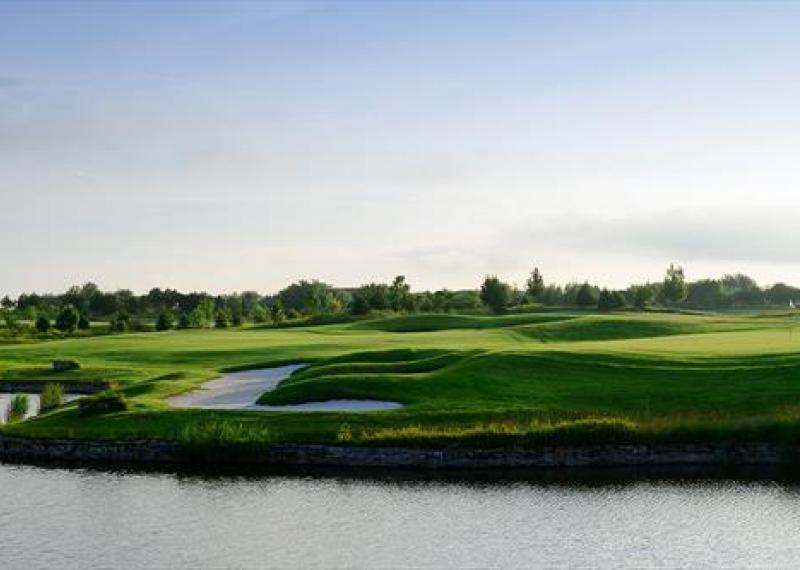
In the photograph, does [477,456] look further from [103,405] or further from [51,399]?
[51,399]

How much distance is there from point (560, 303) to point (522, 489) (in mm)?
128659

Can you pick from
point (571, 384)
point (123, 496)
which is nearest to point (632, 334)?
point (571, 384)

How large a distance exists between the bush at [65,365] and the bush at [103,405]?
3233 cm

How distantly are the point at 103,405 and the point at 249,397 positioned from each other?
9316 millimetres

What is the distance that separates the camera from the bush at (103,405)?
5638cm

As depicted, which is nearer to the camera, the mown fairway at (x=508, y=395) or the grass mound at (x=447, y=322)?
the mown fairway at (x=508, y=395)

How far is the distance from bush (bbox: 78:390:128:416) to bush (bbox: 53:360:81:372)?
32.3 meters

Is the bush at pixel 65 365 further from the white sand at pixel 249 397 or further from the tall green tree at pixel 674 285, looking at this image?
the tall green tree at pixel 674 285

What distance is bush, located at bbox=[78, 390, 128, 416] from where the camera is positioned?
56375mm

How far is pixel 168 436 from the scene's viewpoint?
50906 mm

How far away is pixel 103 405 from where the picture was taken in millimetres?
56625

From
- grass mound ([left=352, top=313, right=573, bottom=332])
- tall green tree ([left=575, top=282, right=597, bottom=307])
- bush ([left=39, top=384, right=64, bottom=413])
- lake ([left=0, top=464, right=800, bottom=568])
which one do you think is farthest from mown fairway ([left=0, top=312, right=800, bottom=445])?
tall green tree ([left=575, top=282, right=597, bottom=307])

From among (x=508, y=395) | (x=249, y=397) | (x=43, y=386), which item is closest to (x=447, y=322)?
(x=43, y=386)

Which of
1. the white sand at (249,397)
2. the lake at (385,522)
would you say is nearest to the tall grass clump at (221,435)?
the lake at (385,522)
